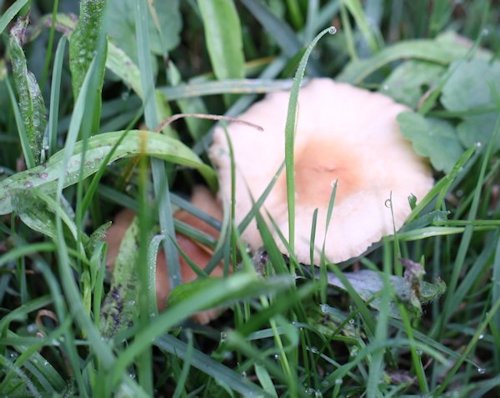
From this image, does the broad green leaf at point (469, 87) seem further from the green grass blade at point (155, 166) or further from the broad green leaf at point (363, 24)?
the green grass blade at point (155, 166)

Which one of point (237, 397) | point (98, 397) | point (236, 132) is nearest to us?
point (98, 397)

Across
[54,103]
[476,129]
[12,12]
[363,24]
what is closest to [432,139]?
[476,129]

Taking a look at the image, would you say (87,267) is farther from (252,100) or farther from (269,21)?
(269,21)

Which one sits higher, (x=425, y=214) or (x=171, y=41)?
(x=171, y=41)

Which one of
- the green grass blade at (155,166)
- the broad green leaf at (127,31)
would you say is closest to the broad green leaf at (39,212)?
the green grass blade at (155,166)

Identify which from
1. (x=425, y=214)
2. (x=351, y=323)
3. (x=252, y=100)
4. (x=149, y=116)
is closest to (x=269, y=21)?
(x=252, y=100)

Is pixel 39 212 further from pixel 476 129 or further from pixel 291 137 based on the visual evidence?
pixel 476 129

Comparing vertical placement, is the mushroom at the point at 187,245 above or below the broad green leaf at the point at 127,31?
below

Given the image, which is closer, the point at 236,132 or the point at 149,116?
the point at 149,116
